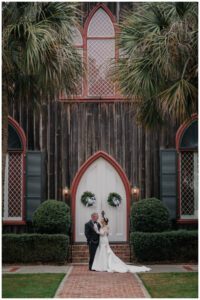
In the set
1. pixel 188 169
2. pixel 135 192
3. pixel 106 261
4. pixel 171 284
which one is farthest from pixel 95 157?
pixel 171 284

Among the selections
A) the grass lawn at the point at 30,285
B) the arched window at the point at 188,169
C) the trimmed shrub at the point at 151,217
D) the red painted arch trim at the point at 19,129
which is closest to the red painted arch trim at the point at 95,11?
the red painted arch trim at the point at 19,129

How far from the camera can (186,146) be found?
19.4 metres

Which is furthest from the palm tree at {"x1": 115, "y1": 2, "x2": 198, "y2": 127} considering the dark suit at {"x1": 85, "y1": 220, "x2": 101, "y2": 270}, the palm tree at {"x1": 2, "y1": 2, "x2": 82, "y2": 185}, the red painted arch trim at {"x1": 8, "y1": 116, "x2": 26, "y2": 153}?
the red painted arch trim at {"x1": 8, "y1": 116, "x2": 26, "y2": 153}

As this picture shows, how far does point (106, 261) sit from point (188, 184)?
4542mm

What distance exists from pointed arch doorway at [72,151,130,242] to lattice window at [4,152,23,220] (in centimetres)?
179

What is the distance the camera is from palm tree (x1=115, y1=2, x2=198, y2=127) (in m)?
13.1

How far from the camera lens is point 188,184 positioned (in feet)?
63.3

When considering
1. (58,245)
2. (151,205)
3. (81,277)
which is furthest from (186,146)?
(81,277)

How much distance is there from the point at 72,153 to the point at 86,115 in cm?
136

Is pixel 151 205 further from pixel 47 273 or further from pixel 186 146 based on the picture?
pixel 47 273

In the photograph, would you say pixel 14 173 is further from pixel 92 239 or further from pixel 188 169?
pixel 188 169

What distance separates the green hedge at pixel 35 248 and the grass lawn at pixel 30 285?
105 inches

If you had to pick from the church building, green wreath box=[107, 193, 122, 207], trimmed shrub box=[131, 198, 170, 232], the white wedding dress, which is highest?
the church building

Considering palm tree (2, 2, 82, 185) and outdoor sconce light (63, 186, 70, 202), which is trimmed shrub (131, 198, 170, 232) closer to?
outdoor sconce light (63, 186, 70, 202)
